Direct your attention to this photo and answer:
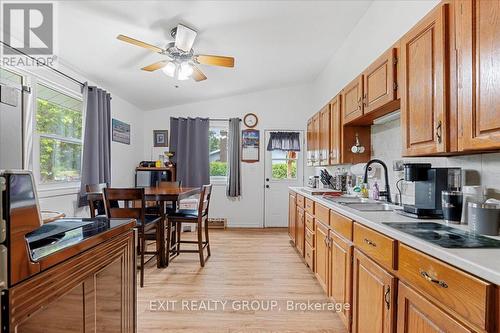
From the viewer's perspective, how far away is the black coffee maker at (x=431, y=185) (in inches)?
61.0

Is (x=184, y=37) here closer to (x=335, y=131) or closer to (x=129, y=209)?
(x=129, y=209)

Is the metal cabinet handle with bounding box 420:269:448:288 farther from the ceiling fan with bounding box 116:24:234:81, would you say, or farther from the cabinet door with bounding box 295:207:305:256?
the ceiling fan with bounding box 116:24:234:81

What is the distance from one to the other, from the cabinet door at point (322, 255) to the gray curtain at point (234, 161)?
2728 millimetres

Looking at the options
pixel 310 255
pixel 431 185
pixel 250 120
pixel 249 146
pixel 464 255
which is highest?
pixel 250 120

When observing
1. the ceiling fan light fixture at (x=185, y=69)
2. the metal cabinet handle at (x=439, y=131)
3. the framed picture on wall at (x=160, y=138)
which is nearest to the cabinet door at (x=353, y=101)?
the metal cabinet handle at (x=439, y=131)

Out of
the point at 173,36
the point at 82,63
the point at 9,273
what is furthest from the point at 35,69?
the point at 9,273

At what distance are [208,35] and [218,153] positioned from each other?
9.28 ft

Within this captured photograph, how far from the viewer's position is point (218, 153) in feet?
17.7

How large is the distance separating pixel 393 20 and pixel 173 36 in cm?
201

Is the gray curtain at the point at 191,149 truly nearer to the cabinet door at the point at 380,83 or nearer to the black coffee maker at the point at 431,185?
the cabinet door at the point at 380,83

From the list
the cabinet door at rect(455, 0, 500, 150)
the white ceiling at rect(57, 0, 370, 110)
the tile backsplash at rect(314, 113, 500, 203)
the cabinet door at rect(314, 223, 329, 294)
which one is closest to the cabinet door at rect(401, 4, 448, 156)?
the cabinet door at rect(455, 0, 500, 150)

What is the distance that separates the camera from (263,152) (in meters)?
5.35

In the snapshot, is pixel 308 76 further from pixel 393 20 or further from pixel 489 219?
pixel 489 219

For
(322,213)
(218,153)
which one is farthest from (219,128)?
(322,213)
